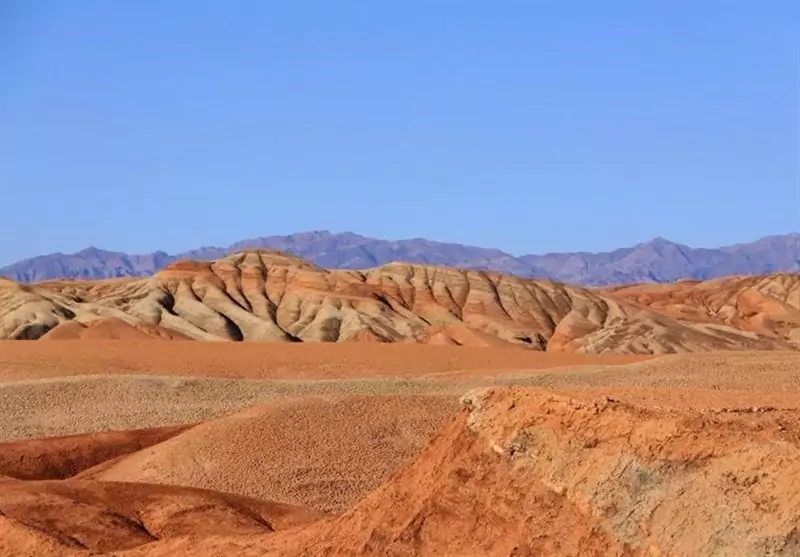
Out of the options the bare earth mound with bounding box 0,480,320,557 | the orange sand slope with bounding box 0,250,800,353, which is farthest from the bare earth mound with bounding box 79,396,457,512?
the orange sand slope with bounding box 0,250,800,353

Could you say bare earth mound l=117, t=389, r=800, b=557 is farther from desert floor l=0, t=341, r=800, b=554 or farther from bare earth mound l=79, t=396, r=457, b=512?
bare earth mound l=79, t=396, r=457, b=512

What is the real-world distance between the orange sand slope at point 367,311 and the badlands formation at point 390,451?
118 ft

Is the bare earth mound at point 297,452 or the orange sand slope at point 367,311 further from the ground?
the orange sand slope at point 367,311

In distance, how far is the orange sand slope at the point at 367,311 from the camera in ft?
273

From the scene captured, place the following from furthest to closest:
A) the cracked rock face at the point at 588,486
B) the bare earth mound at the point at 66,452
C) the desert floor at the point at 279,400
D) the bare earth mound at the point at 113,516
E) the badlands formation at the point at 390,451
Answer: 1. the bare earth mound at the point at 66,452
2. the desert floor at the point at 279,400
3. the bare earth mound at the point at 113,516
4. the badlands formation at the point at 390,451
5. the cracked rock face at the point at 588,486

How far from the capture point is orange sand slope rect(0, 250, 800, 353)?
3273 inches

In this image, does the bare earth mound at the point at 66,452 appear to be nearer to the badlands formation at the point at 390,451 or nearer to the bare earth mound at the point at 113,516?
the badlands formation at the point at 390,451

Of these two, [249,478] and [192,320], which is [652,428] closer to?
[249,478]

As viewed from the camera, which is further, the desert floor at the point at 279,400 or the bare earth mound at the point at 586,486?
the desert floor at the point at 279,400

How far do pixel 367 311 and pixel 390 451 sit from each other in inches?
2701

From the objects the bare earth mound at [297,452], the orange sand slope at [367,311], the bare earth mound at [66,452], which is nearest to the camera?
the bare earth mound at [297,452]

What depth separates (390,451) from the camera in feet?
83.5

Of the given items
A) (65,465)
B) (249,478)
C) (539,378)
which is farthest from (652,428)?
(539,378)

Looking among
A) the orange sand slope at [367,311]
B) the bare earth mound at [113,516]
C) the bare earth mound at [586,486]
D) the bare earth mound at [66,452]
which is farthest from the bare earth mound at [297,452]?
the orange sand slope at [367,311]
